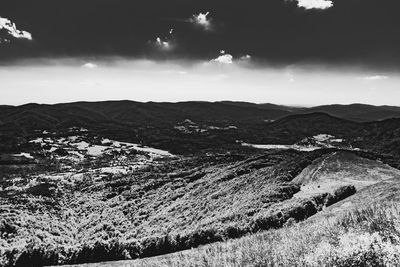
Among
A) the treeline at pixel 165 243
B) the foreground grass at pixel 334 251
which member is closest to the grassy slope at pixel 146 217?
the treeline at pixel 165 243

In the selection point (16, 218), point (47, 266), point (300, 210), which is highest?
point (300, 210)

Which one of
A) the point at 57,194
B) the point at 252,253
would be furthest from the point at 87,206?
the point at 252,253

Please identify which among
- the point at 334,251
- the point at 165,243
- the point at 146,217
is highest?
the point at 334,251

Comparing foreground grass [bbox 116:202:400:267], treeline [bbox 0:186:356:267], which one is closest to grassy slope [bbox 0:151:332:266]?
treeline [bbox 0:186:356:267]

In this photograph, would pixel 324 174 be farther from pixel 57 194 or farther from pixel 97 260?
pixel 57 194

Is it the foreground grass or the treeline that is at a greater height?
the foreground grass

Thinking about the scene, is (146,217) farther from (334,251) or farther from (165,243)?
(334,251)

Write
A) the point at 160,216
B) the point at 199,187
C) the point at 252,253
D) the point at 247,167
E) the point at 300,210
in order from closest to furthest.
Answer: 1. the point at 252,253
2. the point at 300,210
3. the point at 160,216
4. the point at 199,187
5. the point at 247,167

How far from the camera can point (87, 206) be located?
8688 cm

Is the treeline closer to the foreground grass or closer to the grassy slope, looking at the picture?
the grassy slope

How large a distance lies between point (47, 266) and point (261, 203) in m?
21.6

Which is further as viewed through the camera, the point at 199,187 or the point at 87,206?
the point at 87,206

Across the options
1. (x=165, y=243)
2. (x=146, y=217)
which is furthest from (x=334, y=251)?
(x=146, y=217)

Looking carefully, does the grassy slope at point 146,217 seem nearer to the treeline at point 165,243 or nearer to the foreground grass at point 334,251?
the treeline at point 165,243
